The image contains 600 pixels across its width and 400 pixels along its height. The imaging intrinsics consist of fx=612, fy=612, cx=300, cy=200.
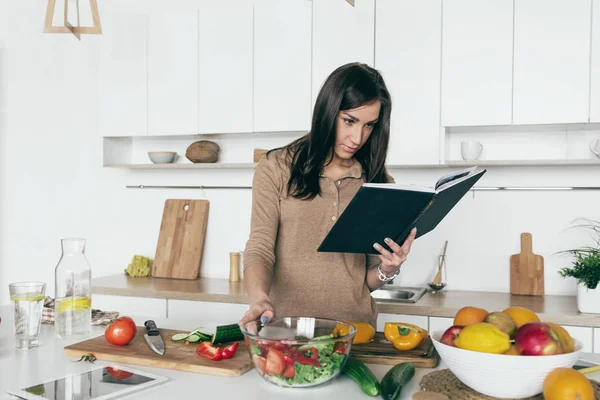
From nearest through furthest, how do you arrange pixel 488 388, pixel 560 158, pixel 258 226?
pixel 488 388, pixel 258 226, pixel 560 158

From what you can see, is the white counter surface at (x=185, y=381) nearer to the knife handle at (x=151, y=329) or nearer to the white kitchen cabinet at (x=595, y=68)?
the knife handle at (x=151, y=329)

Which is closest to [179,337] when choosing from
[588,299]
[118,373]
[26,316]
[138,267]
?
[118,373]

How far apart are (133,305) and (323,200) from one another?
5.57 feet

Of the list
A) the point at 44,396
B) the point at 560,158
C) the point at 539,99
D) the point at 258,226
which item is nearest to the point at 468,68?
the point at 539,99

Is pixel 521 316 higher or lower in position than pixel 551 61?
lower

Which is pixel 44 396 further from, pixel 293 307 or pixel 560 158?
pixel 560 158

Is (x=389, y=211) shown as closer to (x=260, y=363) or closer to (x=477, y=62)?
(x=260, y=363)

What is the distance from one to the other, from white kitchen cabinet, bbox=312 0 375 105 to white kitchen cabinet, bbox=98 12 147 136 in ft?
3.41

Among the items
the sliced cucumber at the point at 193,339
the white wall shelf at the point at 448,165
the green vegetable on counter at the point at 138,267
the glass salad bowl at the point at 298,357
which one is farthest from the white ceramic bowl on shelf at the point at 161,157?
the glass salad bowl at the point at 298,357

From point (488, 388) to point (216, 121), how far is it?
249cm

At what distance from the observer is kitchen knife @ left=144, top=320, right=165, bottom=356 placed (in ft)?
4.98

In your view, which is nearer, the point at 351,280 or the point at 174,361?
the point at 174,361

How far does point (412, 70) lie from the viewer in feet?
9.98

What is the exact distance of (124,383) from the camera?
130cm
